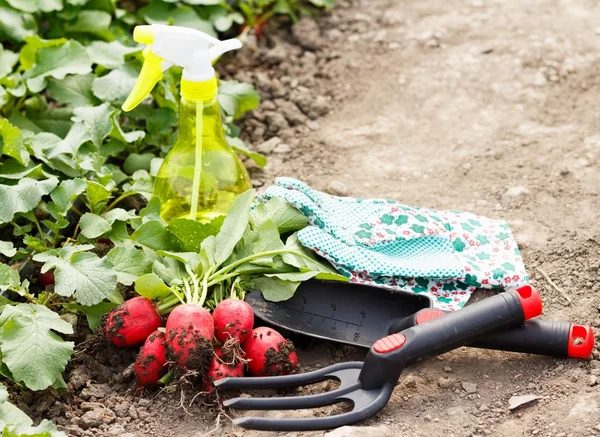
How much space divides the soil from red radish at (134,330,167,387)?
52mm

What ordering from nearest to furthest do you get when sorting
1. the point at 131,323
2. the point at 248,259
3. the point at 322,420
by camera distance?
the point at 322,420 → the point at 131,323 → the point at 248,259

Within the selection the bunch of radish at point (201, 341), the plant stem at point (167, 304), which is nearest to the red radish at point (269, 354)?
the bunch of radish at point (201, 341)

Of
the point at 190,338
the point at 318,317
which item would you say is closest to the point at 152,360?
the point at 190,338

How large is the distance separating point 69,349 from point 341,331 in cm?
63

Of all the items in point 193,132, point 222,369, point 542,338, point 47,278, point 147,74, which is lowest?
point 47,278

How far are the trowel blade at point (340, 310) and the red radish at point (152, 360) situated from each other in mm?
257

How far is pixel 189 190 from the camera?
2.33 metres

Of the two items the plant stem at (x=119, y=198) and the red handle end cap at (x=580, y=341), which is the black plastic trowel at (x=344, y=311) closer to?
the red handle end cap at (x=580, y=341)

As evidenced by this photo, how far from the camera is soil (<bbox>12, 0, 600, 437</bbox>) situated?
1.89m

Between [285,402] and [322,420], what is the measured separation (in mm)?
91

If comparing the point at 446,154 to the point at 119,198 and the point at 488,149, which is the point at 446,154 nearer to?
the point at 488,149

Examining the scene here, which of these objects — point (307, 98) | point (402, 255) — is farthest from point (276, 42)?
point (402, 255)

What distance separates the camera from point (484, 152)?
2812 mm

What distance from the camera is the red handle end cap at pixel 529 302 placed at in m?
1.88
